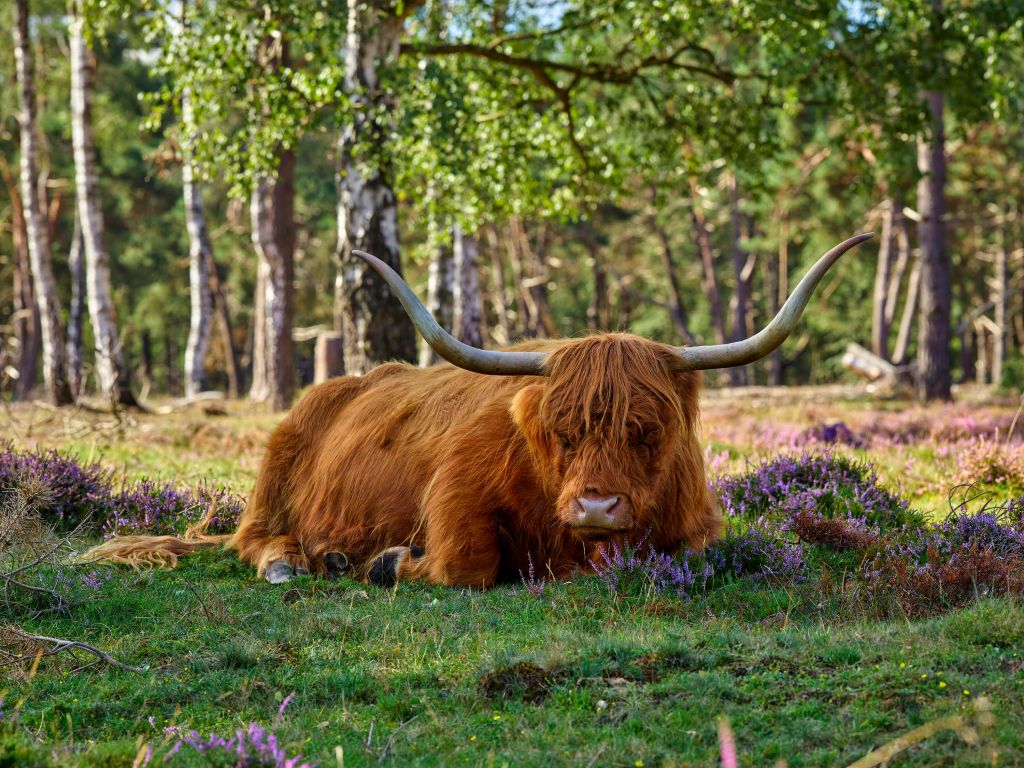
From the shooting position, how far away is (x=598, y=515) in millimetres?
4418

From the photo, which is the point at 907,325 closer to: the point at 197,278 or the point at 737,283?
the point at 737,283

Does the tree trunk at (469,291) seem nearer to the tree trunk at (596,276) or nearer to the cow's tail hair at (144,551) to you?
the cow's tail hair at (144,551)

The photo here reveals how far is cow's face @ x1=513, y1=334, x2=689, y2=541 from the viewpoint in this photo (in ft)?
14.9

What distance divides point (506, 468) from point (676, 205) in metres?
31.3

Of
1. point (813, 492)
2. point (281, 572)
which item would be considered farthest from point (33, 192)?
point (813, 492)

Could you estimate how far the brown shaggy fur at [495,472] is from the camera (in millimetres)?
4809

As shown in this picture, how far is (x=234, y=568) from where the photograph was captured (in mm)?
5898

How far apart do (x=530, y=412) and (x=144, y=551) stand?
2.28 metres

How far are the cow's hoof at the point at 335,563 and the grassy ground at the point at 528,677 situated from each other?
707 mm

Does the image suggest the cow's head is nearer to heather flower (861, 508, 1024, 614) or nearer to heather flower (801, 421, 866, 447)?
heather flower (861, 508, 1024, 614)

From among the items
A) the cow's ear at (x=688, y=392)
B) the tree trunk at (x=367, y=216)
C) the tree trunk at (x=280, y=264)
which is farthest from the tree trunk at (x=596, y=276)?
the cow's ear at (x=688, y=392)

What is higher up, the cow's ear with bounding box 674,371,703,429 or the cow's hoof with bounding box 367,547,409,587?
the cow's ear with bounding box 674,371,703,429

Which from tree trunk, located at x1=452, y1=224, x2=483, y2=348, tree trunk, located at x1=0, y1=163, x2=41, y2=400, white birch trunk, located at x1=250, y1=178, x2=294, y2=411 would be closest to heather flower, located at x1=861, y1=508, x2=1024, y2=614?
tree trunk, located at x1=452, y1=224, x2=483, y2=348

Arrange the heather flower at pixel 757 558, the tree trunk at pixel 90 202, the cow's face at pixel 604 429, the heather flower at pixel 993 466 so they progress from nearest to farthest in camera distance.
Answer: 1. the cow's face at pixel 604 429
2. the heather flower at pixel 757 558
3. the heather flower at pixel 993 466
4. the tree trunk at pixel 90 202
